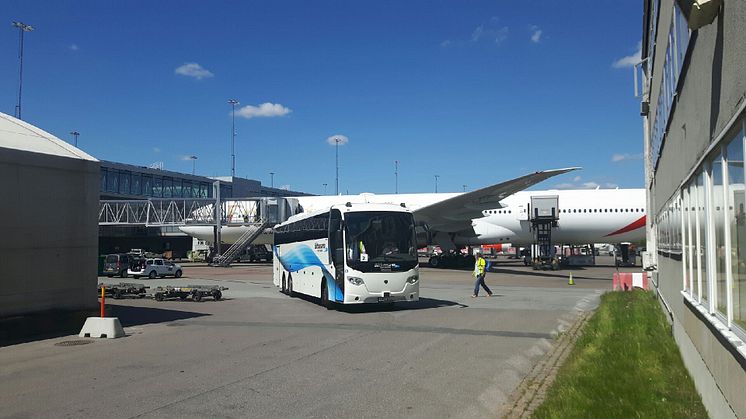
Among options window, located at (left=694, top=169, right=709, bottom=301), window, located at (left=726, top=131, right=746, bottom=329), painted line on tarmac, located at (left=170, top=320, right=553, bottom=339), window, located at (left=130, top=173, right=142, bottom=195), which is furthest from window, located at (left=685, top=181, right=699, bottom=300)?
window, located at (left=130, top=173, right=142, bottom=195)

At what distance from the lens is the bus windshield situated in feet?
54.1

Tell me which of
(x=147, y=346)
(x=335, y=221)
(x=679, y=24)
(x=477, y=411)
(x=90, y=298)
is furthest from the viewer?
(x=335, y=221)

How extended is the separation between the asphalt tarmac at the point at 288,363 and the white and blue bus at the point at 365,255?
61 cm

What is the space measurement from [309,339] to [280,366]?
2.71 meters

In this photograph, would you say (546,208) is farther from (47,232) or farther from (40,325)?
(40,325)

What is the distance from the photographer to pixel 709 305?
18.1 feet

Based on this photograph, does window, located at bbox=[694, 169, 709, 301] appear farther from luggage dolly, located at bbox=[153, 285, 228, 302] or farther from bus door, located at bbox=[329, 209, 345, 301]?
luggage dolly, located at bbox=[153, 285, 228, 302]

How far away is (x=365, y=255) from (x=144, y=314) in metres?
6.24

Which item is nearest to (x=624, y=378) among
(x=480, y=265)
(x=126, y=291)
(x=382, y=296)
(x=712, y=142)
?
(x=712, y=142)

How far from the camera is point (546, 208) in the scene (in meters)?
39.5

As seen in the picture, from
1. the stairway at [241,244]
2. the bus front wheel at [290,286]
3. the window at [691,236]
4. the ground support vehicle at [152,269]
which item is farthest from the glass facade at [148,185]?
the window at [691,236]

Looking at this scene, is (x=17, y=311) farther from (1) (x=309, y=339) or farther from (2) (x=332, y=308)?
(2) (x=332, y=308)

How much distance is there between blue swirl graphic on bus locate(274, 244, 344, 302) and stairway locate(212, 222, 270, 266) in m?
23.0

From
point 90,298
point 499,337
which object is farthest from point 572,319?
point 90,298
